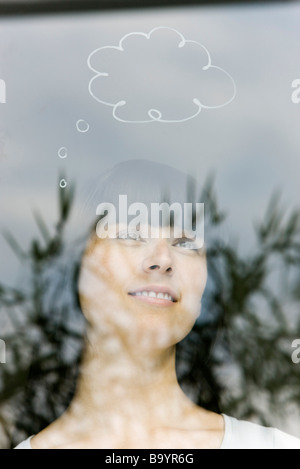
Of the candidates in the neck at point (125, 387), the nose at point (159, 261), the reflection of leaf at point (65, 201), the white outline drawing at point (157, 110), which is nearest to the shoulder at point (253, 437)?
the neck at point (125, 387)

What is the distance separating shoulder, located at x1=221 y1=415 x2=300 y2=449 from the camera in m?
2.13

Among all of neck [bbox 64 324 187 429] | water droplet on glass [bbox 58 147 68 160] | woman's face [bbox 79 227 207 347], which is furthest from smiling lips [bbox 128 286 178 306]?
water droplet on glass [bbox 58 147 68 160]

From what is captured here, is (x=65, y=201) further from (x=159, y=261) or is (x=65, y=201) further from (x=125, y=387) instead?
(x=125, y=387)

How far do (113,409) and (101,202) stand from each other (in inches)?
21.7

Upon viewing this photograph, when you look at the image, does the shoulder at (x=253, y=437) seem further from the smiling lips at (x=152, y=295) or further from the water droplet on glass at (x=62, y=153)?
the water droplet on glass at (x=62, y=153)

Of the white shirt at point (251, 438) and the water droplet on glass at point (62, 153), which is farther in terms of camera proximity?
the water droplet on glass at point (62, 153)

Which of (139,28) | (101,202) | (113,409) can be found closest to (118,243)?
(101,202)

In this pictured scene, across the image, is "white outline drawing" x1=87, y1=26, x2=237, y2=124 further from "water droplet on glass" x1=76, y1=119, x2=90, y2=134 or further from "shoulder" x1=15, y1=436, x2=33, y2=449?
"shoulder" x1=15, y1=436, x2=33, y2=449

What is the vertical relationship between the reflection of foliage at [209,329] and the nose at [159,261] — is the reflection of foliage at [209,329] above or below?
below

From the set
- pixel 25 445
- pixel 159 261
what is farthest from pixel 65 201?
pixel 25 445

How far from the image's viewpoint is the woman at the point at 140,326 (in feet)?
7.07

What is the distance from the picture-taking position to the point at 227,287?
7.39ft

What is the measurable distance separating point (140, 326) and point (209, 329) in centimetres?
19

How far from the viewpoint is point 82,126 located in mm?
2266
